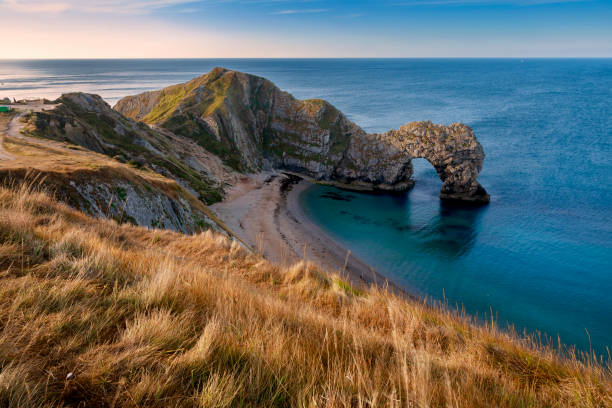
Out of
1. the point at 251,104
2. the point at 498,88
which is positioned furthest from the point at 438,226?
the point at 498,88

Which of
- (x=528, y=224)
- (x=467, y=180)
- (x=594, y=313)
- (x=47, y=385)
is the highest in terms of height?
(x=47, y=385)

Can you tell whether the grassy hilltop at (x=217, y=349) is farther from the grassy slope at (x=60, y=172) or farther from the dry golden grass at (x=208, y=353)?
the grassy slope at (x=60, y=172)

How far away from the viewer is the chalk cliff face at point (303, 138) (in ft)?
187

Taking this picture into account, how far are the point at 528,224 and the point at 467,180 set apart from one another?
12.5 meters

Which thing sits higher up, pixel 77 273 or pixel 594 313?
pixel 77 273

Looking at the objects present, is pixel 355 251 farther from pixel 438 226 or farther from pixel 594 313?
pixel 594 313

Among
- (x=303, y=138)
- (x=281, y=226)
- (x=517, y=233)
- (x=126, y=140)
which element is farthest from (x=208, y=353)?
(x=303, y=138)

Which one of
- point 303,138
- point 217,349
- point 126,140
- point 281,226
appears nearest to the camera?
point 217,349

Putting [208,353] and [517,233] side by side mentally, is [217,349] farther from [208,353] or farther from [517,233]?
[517,233]

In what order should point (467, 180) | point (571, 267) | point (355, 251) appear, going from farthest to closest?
1. point (467, 180)
2. point (355, 251)
3. point (571, 267)

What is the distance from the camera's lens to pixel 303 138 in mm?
73000

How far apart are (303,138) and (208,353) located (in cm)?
7246

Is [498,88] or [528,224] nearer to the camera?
[528,224]

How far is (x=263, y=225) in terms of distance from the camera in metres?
44.1
